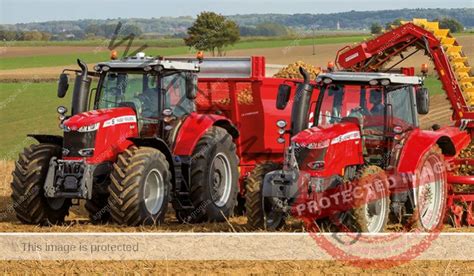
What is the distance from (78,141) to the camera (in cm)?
1094

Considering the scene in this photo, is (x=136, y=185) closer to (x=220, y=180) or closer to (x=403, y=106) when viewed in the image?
(x=220, y=180)

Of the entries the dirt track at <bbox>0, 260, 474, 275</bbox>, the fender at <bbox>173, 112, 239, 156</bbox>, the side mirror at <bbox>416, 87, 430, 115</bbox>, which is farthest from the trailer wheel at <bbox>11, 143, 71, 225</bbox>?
the side mirror at <bbox>416, 87, 430, 115</bbox>

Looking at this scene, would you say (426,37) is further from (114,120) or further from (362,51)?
(114,120)

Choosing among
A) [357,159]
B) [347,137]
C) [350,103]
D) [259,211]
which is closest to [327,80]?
[350,103]

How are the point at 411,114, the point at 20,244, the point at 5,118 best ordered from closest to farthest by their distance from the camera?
1. the point at 20,244
2. the point at 411,114
3. the point at 5,118

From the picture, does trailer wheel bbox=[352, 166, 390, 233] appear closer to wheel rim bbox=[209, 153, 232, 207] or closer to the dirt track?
the dirt track

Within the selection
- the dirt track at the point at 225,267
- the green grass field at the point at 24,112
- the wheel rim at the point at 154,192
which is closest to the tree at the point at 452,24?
the green grass field at the point at 24,112

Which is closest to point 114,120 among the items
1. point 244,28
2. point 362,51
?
point 362,51

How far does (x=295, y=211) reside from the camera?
31.7 feet

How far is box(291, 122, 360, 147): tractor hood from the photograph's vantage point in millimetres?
9570

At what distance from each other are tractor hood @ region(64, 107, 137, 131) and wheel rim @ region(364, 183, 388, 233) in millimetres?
3380

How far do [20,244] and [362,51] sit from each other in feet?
24.2

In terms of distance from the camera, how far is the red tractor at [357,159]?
31.4ft

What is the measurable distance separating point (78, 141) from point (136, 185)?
101cm
